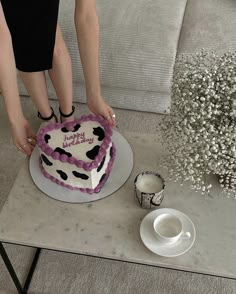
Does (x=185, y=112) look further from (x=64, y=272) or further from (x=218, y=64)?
(x=64, y=272)

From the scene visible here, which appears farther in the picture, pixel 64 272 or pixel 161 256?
pixel 64 272

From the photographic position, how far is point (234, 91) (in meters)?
0.92

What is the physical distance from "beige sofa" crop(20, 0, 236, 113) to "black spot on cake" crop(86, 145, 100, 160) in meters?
0.66

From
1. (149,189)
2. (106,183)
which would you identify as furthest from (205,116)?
(106,183)

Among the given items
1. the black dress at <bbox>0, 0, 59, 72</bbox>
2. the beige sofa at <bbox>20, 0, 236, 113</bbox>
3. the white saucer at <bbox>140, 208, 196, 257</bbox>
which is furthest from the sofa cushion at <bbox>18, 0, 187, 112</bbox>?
the white saucer at <bbox>140, 208, 196, 257</bbox>

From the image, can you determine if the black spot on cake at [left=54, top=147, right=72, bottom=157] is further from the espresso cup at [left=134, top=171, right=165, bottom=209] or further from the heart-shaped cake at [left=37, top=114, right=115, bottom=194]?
the espresso cup at [left=134, top=171, right=165, bottom=209]

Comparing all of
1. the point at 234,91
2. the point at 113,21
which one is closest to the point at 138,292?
the point at 234,91

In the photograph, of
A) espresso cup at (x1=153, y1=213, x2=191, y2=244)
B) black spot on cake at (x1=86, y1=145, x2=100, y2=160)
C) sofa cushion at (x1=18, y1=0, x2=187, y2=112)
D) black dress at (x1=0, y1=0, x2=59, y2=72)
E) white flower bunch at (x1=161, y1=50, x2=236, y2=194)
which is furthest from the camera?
sofa cushion at (x1=18, y1=0, x2=187, y2=112)

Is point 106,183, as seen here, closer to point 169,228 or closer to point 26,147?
point 169,228

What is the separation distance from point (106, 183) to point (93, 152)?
11 cm

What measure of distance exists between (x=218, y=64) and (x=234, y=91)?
0.33 feet

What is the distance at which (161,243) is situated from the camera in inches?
40.8

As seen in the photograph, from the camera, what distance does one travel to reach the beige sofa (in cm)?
167

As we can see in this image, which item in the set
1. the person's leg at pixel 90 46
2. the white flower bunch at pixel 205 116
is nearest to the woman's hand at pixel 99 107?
the person's leg at pixel 90 46
